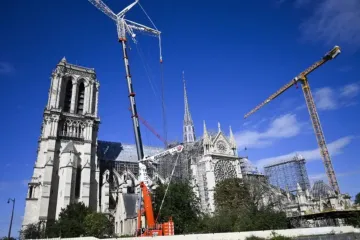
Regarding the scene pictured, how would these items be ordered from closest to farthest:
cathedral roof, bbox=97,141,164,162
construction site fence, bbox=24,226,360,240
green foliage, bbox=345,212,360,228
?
construction site fence, bbox=24,226,360,240, green foliage, bbox=345,212,360,228, cathedral roof, bbox=97,141,164,162

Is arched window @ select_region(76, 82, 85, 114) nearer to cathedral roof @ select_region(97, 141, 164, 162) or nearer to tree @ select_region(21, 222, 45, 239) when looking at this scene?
cathedral roof @ select_region(97, 141, 164, 162)

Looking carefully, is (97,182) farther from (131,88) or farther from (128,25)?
(128,25)

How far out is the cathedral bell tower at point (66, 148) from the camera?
43.1 metres

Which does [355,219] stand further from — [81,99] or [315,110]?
[81,99]

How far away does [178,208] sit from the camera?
116ft

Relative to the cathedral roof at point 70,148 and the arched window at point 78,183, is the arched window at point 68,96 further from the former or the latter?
the arched window at point 78,183

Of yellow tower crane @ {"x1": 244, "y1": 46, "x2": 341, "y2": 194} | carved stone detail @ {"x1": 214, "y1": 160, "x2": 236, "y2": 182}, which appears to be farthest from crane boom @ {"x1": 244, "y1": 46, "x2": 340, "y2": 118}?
carved stone detail @ {"x1": 214, "y1": 160, "x2": 236, "y2": 182}

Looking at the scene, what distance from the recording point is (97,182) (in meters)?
48.8

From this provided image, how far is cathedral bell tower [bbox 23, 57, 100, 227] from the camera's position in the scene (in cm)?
4309

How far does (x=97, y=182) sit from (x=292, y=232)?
114 ft

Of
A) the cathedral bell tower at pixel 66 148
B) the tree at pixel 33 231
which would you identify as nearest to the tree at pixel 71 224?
the tree at pixel 33 231

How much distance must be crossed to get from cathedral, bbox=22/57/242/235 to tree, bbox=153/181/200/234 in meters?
3.75

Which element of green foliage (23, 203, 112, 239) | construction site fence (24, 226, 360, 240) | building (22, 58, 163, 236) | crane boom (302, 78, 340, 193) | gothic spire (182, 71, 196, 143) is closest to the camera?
construction site fence (24, 226, 360, 240)

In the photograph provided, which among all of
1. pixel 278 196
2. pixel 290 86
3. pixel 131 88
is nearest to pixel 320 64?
pixel 290 86
